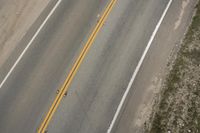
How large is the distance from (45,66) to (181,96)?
6.25m

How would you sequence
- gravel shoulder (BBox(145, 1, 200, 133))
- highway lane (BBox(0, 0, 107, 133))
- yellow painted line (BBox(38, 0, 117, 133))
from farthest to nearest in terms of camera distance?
1. highway lane (BBox(0, 0, 107, 133))
2. yellow painted line (BBox(38, 0, 117, 133))
3. gravel shoulder (BBox(145, 1, 200, 133))

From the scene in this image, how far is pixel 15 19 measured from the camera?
15875mm

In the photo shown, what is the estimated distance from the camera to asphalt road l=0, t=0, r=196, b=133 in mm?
12508

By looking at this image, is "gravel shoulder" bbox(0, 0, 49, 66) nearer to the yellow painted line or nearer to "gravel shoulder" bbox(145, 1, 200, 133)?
the yellow painted line

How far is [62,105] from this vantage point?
41.8ft

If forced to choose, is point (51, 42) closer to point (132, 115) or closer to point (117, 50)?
point (117, 50)

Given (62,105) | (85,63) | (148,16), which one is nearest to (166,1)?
(148,16)

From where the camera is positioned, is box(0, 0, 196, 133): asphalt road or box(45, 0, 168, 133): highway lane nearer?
box(45, 0, 168, 133): highway lane

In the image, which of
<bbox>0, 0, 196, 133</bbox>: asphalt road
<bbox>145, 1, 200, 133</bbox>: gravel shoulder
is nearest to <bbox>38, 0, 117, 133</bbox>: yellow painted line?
<bbox>0, 0, 196, 133</bbox>: asphalt road

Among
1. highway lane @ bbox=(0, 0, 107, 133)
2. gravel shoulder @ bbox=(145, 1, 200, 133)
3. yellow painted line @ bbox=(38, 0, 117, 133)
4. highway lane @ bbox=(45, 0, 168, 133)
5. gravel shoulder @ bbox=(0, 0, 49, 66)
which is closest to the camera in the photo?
gravel shoulder @ bbox=(145, 1, 200, 133)

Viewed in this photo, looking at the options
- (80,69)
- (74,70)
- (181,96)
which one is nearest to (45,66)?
(74,70)

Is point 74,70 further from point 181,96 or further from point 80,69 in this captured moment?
point 181,96

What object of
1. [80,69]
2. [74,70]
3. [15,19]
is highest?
[15,19]

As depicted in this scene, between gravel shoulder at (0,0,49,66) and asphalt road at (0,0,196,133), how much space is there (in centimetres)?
92
